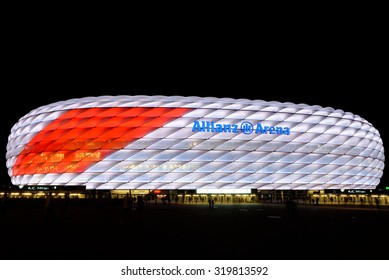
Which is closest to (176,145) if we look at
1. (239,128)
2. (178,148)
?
(178,148)

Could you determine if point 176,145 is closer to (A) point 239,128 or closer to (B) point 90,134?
(A) point 239,128

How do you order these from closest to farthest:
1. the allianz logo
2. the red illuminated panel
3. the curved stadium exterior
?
the red illuminated panel < the curved stadium exterior < the allianz logo

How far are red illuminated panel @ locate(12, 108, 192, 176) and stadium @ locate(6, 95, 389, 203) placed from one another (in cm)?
13

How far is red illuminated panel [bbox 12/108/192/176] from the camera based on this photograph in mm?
48594

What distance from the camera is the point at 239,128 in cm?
5119

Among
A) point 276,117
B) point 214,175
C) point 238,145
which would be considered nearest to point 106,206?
point 214,175

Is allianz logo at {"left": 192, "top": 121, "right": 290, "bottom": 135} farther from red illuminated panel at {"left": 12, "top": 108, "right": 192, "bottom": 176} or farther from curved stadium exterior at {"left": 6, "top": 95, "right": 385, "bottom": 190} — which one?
red illuminated panel at {"left": 12, "top": 108, "right": 192, "bottom": 176}

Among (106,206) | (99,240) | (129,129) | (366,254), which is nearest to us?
(366,254)

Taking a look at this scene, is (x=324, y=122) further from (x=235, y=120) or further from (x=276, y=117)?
(x=235, y=120)

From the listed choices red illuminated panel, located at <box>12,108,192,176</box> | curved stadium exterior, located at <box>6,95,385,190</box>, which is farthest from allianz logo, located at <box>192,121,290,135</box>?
red illuminated panel, located at <box>12,108,192,176</box>

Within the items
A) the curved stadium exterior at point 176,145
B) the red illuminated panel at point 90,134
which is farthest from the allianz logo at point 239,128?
the red illuminated panel at point 90,134
